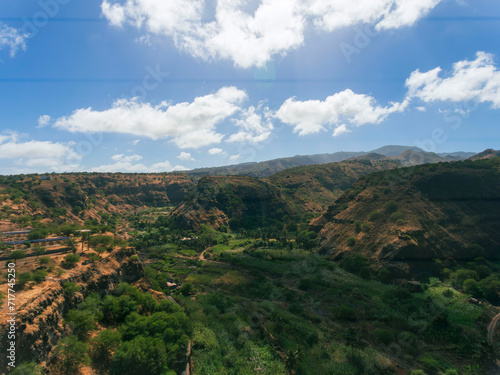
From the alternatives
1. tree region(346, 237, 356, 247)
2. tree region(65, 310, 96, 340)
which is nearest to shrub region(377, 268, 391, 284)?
tree region(346, 237, 356, 247)

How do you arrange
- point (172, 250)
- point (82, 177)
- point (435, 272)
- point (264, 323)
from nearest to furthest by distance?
point (264, 323)
point (435, 272)
point (172, 250)
point (82, 177)

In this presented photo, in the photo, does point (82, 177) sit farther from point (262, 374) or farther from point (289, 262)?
point (262, 374)

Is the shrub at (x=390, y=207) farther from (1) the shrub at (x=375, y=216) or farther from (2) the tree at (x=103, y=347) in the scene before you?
(2) the tree at (x=103, y=347)

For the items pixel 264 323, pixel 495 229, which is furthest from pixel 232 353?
pixel 495 229

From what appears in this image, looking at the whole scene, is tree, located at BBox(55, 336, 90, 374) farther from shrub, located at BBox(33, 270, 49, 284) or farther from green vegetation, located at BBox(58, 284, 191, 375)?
shrub, located at BBox(33, 270, 49, 284)

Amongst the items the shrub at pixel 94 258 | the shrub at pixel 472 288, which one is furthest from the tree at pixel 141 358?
the shrub at pixel 472 288

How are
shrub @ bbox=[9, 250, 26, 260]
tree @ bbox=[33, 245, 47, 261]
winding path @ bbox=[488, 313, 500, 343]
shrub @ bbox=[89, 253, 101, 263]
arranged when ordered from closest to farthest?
shrub @ bbox=[9, 250, 26, 260] → tree @ bbox=[33, 245, 47, 261] → shrub @ bbox=[89, 253, 101, 263] → winding path @ bbox=[488, 313, 500, 343]

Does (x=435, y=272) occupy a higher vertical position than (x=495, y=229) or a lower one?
lower

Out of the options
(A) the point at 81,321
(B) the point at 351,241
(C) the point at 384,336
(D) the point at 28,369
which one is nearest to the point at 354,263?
(B) the point at 351,241
